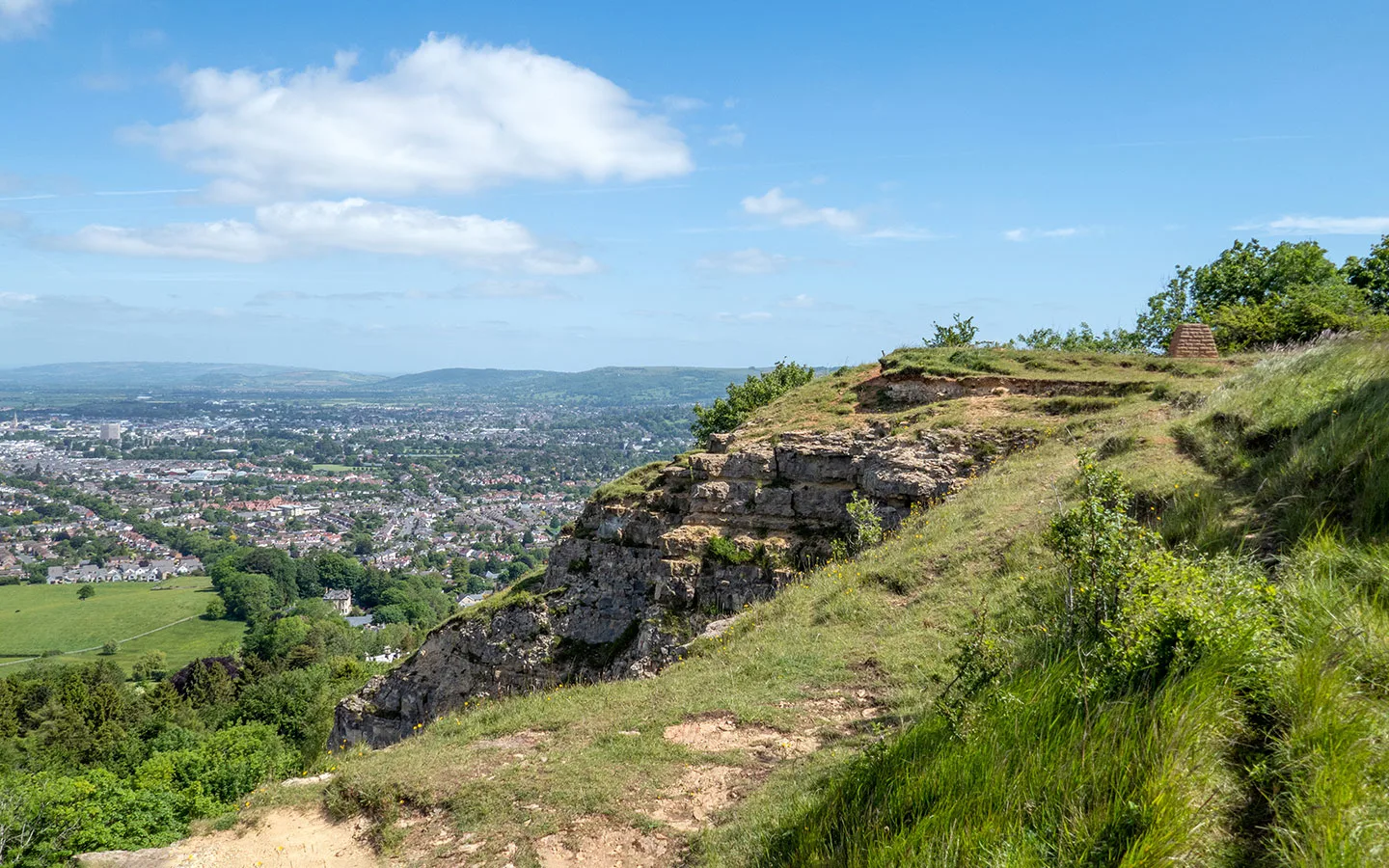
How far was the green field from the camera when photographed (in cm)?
6503

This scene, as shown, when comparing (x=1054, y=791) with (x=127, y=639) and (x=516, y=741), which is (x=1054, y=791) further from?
(x=127, y=639)

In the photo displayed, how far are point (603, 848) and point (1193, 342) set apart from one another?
23355mm

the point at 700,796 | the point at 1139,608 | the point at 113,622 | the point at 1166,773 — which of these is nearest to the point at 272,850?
the point at 700,796

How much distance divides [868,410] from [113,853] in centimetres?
1899

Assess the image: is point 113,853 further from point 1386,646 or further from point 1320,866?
point 1386,646

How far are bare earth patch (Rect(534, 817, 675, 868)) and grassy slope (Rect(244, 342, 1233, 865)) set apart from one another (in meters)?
0.13

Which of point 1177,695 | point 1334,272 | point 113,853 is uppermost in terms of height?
point 1334,272

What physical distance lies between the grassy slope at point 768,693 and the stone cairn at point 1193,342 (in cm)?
1042

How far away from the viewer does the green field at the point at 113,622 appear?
6503cm

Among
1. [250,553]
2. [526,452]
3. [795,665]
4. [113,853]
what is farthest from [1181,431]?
[526,452]

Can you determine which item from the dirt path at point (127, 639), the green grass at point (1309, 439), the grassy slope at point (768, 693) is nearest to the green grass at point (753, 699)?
the grassy slope at point (768, 693)

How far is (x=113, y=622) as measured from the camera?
72500 mm

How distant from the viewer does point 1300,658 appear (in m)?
4.17

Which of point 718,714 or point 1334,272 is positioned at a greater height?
point 1334,272
